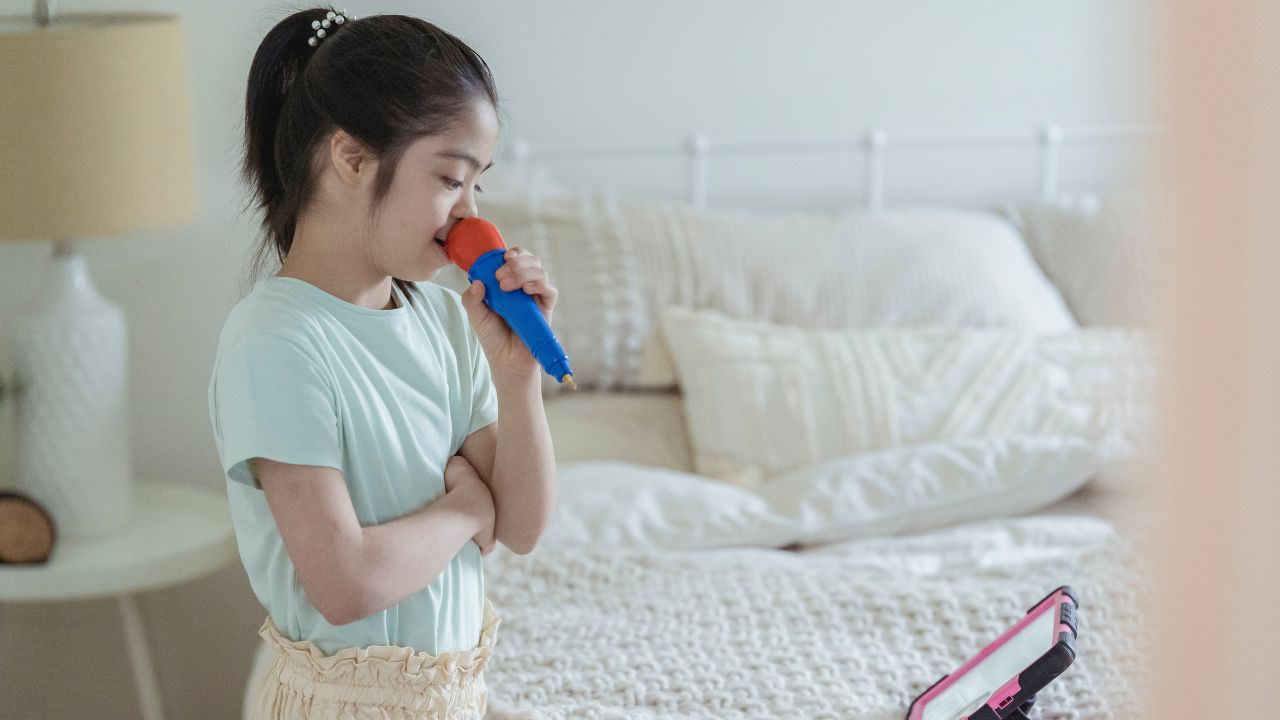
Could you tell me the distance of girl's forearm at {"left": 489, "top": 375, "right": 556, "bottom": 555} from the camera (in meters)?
0.88

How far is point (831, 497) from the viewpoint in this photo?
5.24ft

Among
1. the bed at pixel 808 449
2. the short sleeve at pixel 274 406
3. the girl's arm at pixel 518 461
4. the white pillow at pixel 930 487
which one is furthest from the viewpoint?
the white pillow at pixel 930 487

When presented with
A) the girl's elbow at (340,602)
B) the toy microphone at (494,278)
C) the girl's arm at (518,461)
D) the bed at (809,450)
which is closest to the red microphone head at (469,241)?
the toy microphone at (494,278)

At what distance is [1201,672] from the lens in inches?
16.4

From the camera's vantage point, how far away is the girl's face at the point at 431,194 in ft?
2.66

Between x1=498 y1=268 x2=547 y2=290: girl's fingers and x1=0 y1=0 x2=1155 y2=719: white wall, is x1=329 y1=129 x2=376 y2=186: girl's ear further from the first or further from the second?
x1=0 y1=0 x2=1155 y2=719: white wall

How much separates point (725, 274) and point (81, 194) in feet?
3.10

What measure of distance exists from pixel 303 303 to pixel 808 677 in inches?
24.6

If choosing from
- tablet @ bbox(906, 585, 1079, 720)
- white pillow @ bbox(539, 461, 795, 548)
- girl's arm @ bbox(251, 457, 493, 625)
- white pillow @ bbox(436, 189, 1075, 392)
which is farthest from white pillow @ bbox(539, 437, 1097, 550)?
girl's arm @ bbox(251, 457, 493, 625)

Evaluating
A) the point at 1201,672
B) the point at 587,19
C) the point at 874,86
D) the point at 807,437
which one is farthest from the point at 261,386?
the point at 874,86

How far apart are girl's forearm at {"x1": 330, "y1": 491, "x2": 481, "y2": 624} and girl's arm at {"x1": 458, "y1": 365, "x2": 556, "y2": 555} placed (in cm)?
5

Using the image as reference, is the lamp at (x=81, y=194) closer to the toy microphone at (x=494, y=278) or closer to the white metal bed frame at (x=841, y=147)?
the white metal bed frame at (x=841, y=147)

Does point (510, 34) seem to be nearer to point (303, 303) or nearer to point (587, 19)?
point (587, 19)

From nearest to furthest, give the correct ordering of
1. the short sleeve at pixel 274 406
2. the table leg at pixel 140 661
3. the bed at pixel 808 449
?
the short sleeve at pixel 274 406 → the bed at pixel 808 449 → the table leg at pixel 140 661
